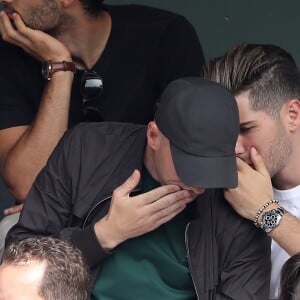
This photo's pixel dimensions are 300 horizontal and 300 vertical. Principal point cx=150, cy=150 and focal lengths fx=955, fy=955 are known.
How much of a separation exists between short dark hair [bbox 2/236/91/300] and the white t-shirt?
79cm

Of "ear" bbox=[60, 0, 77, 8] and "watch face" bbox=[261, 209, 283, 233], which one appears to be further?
→ "ear" bbox=[60, 0, 77, 8]

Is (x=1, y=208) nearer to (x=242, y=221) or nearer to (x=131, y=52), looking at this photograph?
(x=131, y=52)

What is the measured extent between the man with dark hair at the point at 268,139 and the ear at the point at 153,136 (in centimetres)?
28

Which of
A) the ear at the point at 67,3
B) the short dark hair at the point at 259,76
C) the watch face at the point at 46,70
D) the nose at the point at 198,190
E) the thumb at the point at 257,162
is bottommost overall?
the watch face at the point at 46,70

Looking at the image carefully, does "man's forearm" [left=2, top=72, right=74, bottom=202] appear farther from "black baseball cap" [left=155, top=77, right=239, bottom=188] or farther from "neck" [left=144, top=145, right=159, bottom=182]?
"black baseball cap" [left=155, top=77, right=239, bottom=188]

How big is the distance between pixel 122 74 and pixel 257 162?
748 mm

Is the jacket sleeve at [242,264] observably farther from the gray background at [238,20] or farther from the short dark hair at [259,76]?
the gray background at [238,20]

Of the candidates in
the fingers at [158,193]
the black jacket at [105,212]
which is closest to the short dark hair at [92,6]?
the black jacket at [105,212]

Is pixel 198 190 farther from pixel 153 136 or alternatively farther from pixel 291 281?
pixel 291 281

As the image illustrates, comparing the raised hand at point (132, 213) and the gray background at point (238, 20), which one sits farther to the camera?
the gray background at point (238, 20)

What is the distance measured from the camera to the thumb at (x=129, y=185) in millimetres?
2643

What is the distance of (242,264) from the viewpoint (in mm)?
2744

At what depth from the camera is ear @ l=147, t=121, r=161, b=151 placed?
2.64m

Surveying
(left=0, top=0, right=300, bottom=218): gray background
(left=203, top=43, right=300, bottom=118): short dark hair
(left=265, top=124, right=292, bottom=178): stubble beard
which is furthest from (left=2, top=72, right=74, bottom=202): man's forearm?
(left=0, top=0, right=300, bottom=218): gray background
